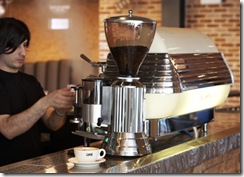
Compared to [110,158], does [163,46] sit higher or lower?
higher

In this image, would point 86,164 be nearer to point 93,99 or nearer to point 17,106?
point 93,99

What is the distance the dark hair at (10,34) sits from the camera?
9.27 ft

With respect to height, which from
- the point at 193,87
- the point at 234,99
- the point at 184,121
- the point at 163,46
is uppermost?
the point at 163,46

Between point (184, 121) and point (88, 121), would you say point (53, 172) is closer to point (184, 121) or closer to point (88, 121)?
point (88, 121)

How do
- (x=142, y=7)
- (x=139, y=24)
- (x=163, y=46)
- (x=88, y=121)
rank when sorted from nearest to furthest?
(x=139, y=24)
(x=88, y=121)
(x=163, y=46)
(x=142, y=7)

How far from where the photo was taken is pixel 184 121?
9.64ft

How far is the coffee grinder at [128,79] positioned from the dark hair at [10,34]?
2.28ft

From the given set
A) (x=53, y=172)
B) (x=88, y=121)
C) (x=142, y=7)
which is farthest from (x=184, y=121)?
(x=142, y=7)

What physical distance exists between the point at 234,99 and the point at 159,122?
5779 mm

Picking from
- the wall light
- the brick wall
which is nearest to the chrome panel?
the brick wall

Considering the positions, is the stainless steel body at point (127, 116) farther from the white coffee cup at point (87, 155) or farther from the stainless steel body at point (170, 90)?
the white coffee cup at point (87, 155)

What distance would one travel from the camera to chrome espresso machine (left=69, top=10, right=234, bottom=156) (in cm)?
230

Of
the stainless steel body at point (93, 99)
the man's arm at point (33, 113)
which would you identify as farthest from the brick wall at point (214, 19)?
the stainless steel body at point (93, 99)

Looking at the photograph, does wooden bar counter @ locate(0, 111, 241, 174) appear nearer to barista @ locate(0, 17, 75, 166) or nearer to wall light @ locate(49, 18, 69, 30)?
barista @ locate(0, 17, 75, 166)
